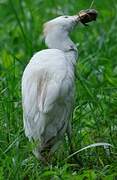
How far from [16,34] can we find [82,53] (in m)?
1.06

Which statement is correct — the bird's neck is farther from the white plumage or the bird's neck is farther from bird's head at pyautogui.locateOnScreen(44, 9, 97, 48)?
the white plumage

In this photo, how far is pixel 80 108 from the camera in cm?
699

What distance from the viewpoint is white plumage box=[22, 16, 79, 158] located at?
235 inches

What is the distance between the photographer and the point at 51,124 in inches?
238

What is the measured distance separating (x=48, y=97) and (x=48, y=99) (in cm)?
1

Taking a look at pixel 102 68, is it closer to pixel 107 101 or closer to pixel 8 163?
pixel 107 101

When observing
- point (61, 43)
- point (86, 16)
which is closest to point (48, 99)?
point (61, 43)

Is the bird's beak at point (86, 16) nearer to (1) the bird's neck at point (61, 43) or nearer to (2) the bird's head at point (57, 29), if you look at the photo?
(2) the bird's head at point (57, 29)

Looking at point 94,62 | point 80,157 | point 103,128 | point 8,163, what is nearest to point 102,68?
point 94,62

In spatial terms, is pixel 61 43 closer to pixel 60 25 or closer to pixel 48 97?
pixel 60 25

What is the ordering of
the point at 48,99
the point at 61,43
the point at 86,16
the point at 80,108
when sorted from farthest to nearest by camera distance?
the point at 80,108
the point at 86,16
the point at 61,43
the point at 48,99

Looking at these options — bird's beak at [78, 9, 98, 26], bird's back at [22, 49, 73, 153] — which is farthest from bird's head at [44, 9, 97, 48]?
bird's back at [22, 49, 73, 153]

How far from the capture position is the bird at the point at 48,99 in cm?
596

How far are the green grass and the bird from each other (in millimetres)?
121
